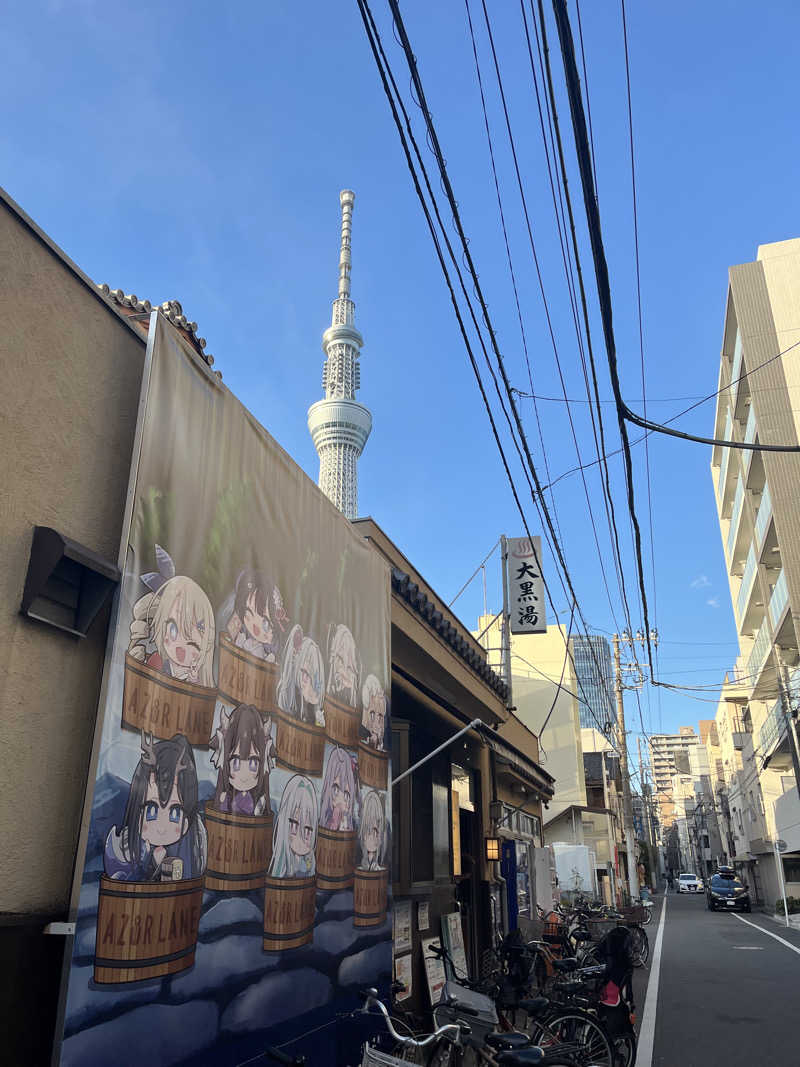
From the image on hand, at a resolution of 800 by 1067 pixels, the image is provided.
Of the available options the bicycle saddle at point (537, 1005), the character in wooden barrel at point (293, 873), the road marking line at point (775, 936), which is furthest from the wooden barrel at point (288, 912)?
the road marking line at point (775, 936)

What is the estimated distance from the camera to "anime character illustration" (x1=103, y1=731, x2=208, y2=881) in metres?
3.84

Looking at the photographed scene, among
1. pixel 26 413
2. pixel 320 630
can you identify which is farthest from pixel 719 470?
pixel 26 413

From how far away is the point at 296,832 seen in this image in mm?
5793

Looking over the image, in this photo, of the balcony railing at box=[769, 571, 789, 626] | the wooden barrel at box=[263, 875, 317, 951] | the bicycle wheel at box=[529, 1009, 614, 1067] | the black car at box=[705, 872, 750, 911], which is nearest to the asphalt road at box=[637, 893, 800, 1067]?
the bicycle wheel at box=[529, 1009, 614, 1067]

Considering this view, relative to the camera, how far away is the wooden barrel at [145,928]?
368cm

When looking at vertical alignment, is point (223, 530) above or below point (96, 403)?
below

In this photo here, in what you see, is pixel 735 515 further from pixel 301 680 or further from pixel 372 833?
pixel 301 680

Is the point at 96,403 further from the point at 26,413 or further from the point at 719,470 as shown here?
the point at 719,470

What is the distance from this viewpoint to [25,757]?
3.58 m

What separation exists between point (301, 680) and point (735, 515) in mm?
41437

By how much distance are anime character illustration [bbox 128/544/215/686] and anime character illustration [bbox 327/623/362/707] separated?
216 centimetres

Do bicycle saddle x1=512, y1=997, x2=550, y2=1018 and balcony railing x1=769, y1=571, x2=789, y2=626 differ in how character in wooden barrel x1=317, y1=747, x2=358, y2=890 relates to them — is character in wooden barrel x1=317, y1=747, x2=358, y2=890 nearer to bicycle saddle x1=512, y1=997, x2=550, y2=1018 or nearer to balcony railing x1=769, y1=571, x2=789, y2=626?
bicycle saddle x1=512, y1=997, x2=550, y2=1018

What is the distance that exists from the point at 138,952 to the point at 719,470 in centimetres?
4798

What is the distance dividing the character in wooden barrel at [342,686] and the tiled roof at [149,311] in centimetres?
259
